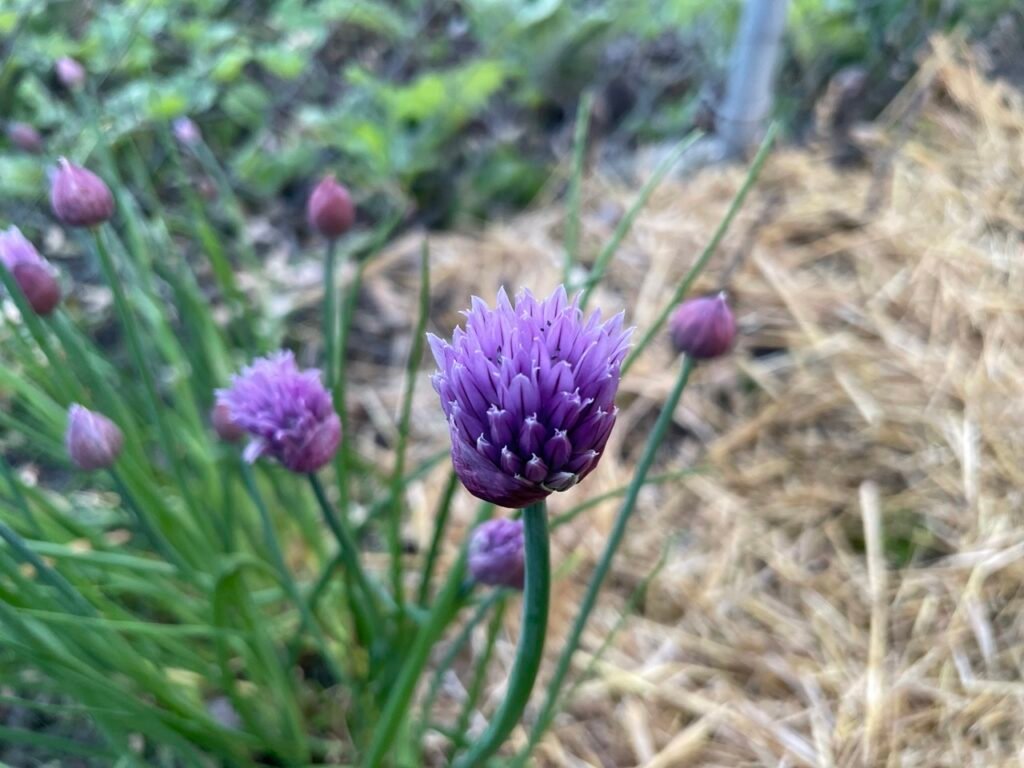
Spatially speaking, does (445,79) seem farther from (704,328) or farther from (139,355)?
(704,328)

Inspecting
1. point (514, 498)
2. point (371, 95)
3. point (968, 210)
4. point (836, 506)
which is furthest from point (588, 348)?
point (371, 95)

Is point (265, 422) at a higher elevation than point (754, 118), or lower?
lower

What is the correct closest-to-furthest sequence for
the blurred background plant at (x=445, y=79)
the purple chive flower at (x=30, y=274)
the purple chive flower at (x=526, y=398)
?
the purple chive flower at (x=526, y=398) < the purple chive flower at (x=30, y=274) < the blurred background plant at (x=445, y=79)

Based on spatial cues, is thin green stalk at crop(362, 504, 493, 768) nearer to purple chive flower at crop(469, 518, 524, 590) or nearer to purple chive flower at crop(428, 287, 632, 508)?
purple chive flower at crop(469, 518, 524, 590)

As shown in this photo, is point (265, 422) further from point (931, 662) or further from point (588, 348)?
point (931, 662)

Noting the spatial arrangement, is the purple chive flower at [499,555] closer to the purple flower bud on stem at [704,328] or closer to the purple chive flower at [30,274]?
the purple flower bud on stem at [704,328]

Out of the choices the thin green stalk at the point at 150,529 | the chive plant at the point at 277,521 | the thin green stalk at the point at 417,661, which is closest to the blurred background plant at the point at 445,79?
the chive plant at the point at 277,521
